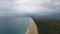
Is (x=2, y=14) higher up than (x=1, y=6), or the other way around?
(x=1, y=6)

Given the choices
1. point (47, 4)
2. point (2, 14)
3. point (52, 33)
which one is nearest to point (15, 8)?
point (2, 14)

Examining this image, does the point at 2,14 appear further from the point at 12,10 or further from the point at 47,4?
the point at 47,4

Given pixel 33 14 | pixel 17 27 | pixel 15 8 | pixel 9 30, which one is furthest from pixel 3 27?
pixel 33 14

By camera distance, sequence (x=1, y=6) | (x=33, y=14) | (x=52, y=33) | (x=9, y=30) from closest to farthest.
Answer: (x=52, y=33) < (x=33, y=14) < (x=1, y=6) < (x=9, y=30)

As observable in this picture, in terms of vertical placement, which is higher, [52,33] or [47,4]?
[47,4]

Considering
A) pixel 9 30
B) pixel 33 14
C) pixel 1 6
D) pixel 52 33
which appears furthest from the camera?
pixel 9 30

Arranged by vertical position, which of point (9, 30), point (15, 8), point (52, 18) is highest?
point (15, 8)

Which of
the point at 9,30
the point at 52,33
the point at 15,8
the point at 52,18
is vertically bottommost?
the point at 52,33

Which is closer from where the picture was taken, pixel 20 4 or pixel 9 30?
pixel 20 4

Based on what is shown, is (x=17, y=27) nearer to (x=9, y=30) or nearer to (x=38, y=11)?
(x=9, y=30)

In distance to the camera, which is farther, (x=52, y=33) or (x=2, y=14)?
(x=2, y=14)
